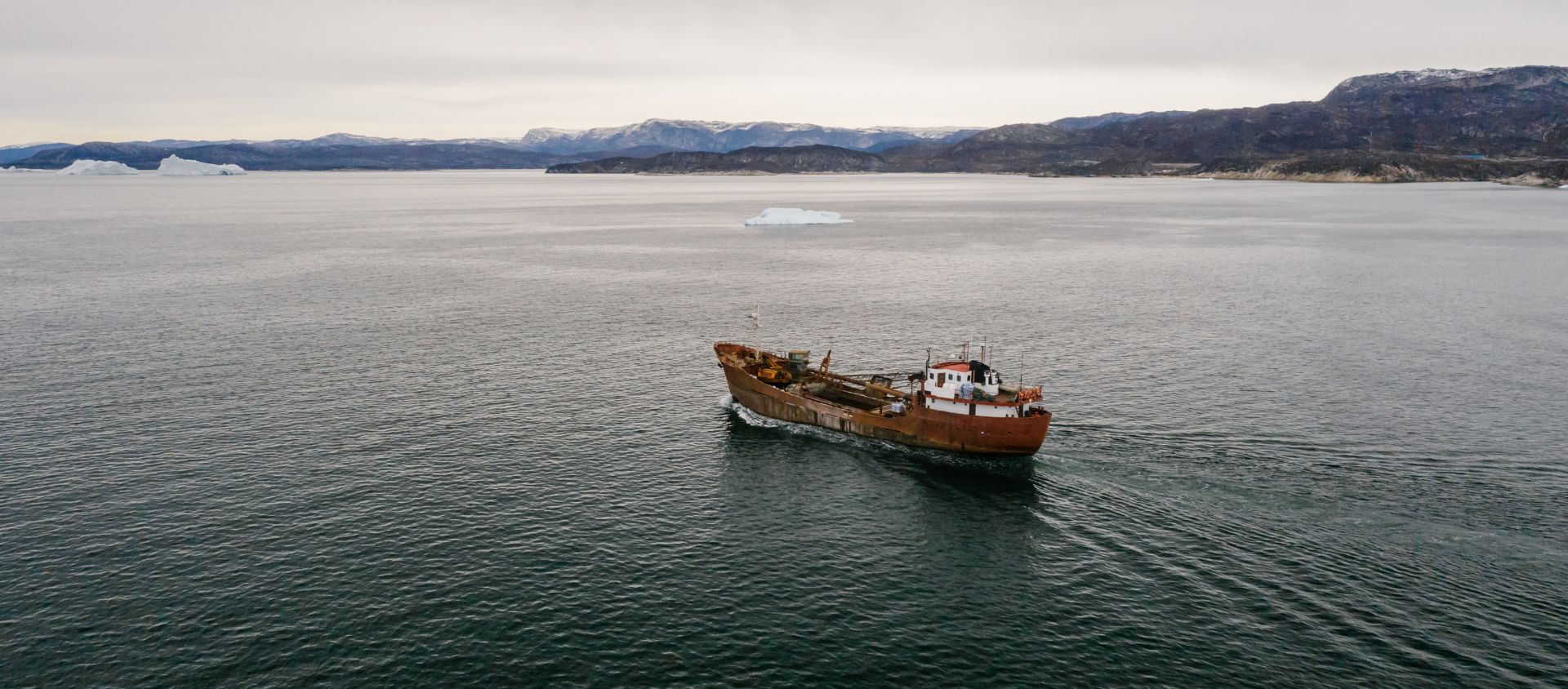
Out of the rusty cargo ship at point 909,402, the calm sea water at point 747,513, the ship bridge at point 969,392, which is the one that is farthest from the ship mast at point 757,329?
the ship bridge at point 969,392

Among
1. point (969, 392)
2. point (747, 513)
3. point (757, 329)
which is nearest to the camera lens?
point (747, 513)

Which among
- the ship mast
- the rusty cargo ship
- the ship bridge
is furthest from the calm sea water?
the ship bridge

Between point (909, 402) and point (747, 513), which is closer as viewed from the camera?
point (747, 513)

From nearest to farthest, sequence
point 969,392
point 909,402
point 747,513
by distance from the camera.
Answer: point 747,513 < point 969,392 < point 909,402

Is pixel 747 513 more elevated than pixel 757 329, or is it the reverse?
pixel 757 329

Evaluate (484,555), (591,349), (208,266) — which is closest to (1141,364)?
(591,349)

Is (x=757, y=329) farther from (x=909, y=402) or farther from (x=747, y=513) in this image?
(x=747, y=513)

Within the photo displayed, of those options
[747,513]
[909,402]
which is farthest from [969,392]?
→ [747,513]

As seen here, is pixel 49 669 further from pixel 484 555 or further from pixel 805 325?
pixel 805 325
